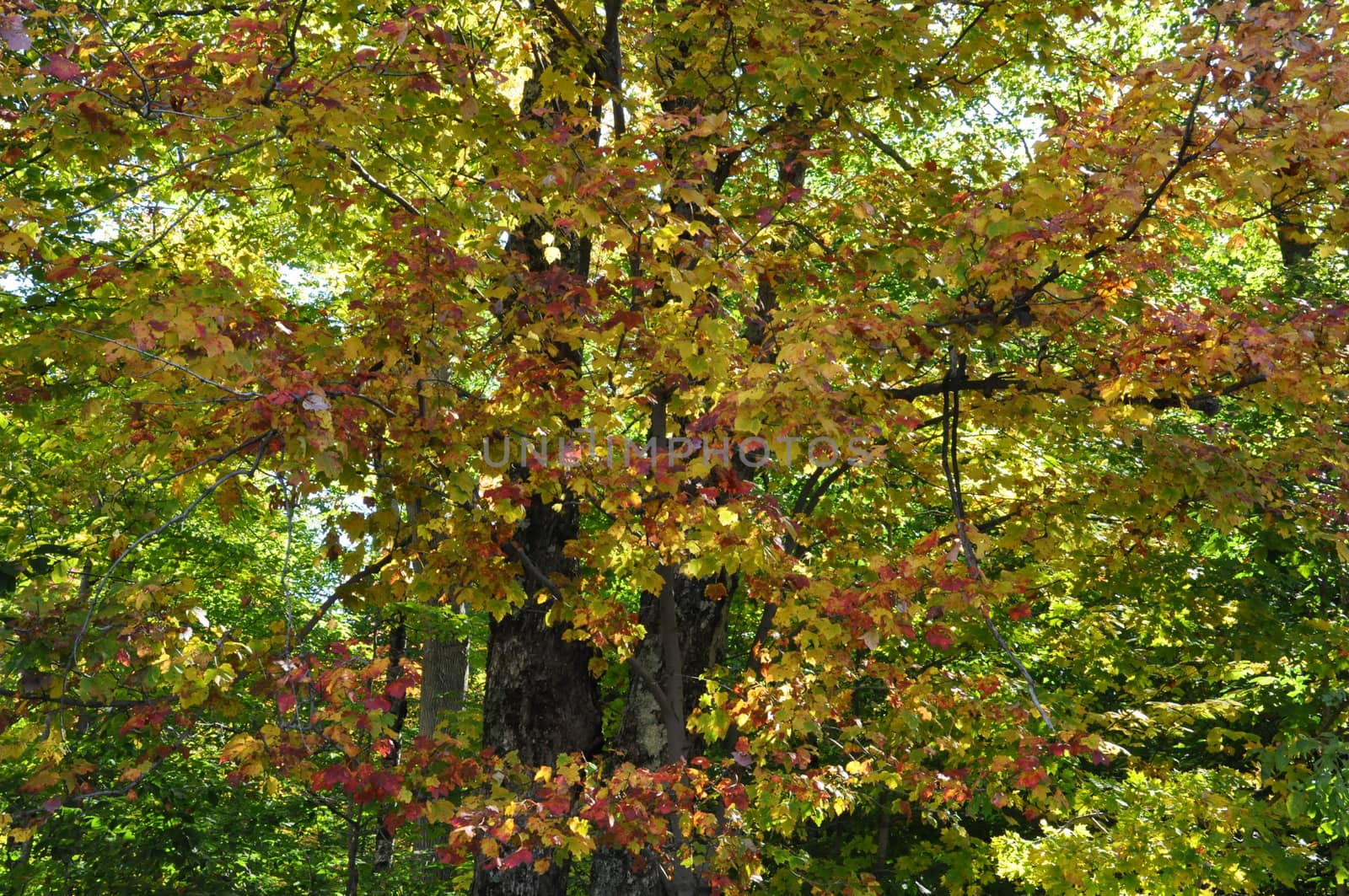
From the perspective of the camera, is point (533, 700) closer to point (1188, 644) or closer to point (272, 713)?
point (272, 713)

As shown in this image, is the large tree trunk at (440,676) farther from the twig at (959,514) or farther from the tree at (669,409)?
the twig at (959,514)

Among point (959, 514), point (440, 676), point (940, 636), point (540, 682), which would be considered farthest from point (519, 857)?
point (440, 676)

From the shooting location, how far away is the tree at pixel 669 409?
4.68 m

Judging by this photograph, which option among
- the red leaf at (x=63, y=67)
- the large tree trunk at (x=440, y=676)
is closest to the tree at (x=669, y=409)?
the red leaf at (x=63, y=67)

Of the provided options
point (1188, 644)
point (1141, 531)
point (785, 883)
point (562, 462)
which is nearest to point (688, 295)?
point (562, 462)

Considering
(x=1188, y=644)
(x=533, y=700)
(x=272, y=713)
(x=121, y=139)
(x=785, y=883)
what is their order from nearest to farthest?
(x=121, y=139) < (x=533, y=700) < (x=272, y=713) < (x=785, y=883) < (x=1188, y=644)

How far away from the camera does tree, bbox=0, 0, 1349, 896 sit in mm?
4680

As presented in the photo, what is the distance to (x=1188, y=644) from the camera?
28.7 ft

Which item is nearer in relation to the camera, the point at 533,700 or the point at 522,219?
the point at 522,219

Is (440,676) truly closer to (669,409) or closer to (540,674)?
(540,674)

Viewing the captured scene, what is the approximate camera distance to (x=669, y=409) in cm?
558

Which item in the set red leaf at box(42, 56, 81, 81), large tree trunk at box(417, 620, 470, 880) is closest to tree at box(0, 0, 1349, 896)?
red leaf at box(42, 56, 81, 81)

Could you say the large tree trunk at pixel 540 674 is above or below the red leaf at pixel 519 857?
above

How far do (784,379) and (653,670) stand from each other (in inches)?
127
